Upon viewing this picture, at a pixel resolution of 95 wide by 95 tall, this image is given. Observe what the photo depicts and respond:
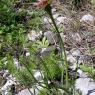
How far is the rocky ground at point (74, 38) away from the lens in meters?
2.69

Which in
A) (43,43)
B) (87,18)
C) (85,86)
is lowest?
(85,86)

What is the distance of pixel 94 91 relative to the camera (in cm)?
253

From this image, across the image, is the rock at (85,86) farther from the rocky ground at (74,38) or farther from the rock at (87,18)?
the rock at (87,18)

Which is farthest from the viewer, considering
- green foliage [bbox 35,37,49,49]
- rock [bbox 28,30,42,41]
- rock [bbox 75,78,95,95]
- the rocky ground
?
rock [bbox 28,30,42,41]

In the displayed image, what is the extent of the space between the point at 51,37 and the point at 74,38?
230 mm

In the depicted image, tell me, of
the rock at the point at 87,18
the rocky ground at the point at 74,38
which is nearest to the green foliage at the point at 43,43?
the rocky ground at the point at 74,38

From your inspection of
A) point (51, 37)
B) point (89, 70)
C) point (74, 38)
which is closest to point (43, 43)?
point (51, 37)

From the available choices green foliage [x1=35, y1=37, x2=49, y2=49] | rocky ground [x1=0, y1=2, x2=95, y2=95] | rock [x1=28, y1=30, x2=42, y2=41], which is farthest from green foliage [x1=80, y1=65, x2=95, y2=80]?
A: rock [x1=28, y1=30, x2=42, y2=41]

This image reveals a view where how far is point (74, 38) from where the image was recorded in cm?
321

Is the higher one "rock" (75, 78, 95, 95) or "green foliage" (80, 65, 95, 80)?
"green foliage" (80, 65, 95, 80)

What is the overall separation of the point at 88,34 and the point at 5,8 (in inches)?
40.6

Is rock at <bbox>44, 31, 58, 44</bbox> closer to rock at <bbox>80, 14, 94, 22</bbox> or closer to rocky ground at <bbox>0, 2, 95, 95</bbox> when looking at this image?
rocky ground at <bbox>0, 2, 95, 95</bbox>

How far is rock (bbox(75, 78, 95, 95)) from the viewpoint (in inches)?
99.6

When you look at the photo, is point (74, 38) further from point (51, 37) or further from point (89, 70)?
point (89, 70)
